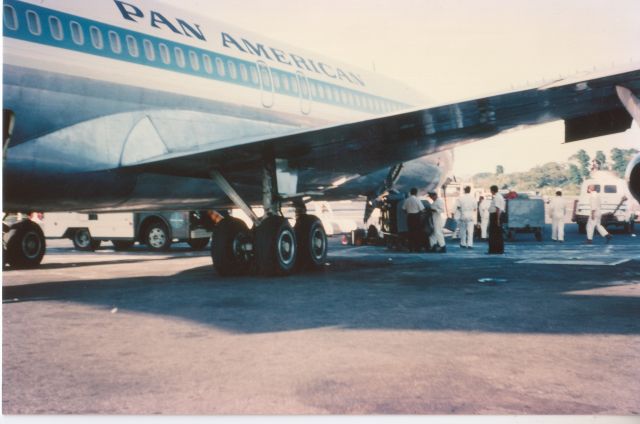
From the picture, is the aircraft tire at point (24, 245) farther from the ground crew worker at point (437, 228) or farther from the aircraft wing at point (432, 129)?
the ground crew worker at point (437, 228)

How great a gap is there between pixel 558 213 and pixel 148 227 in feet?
43.8

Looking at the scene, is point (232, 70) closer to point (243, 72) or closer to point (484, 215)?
point (243, 72)

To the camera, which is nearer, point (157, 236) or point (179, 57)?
point (179, 57)

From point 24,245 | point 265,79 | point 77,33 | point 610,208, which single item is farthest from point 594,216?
point 77,33

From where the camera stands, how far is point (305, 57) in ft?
38.9

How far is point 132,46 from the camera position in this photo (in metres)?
8.16

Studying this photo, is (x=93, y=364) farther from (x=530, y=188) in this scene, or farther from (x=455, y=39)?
(x=530, y=188)

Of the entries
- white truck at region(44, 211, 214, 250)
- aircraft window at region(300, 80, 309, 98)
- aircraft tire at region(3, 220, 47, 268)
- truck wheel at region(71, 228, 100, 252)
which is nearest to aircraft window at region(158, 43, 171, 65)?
aircraft window at region(300, 80, 309, 98)

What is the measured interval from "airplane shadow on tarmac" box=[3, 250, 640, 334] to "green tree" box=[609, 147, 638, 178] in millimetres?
1623

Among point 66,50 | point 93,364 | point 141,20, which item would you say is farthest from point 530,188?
point 93,364

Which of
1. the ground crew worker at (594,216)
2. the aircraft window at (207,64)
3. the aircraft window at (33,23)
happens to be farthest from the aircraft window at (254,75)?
the ground crew worker at (594,216)

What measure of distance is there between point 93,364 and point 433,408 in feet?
8.24

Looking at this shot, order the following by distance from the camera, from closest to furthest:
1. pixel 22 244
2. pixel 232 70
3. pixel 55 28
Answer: pixel 55 28, pixel 232 70, pixel 22 244

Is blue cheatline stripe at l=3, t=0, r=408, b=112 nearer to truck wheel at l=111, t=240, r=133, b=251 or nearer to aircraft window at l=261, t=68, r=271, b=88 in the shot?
aircraft window at l=261, t=68, r=271, b=88
